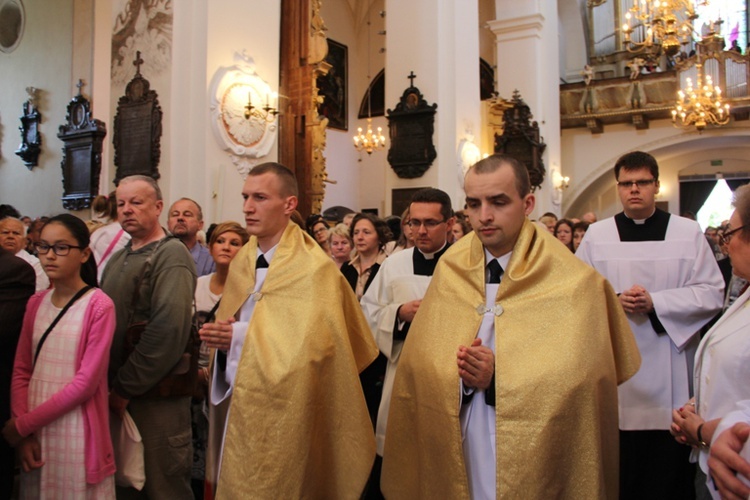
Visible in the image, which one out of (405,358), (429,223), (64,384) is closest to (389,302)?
(429,223)

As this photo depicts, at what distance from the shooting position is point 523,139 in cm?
1597

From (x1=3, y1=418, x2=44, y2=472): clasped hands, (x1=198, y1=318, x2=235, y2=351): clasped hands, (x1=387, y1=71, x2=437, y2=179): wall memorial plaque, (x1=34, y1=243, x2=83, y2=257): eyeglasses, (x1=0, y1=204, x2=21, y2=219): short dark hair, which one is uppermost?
(x1=387, y1=71, x2=437, y2=179): wall memorial plaque

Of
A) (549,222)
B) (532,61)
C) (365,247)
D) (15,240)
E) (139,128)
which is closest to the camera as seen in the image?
(15,240)

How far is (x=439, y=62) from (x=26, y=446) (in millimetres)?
9832

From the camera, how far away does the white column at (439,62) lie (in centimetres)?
1139

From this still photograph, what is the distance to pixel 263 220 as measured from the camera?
2.91 meters

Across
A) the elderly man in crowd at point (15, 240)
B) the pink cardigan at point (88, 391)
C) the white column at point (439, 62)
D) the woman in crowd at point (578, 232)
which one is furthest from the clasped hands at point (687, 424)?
the white column at point (439, 62)

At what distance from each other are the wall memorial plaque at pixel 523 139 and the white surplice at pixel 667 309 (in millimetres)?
12593

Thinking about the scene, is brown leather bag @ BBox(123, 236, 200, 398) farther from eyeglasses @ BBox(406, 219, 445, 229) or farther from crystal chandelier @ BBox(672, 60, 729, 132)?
crystal chandelier @ BBox(672, 60, 729, 132)

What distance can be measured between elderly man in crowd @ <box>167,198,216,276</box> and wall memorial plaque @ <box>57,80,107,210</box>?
254 inches

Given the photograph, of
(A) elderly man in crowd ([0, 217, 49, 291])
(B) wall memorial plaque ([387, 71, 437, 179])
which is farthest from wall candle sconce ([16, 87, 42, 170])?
(A) elderly man in crowd ([0, 217, 49, 291])

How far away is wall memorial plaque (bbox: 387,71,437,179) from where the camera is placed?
37.6 feet

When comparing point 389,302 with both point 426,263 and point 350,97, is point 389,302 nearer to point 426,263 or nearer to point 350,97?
point 426,263

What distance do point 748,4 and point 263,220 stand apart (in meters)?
20.5
